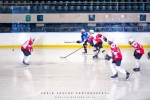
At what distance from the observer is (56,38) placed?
16.1 m

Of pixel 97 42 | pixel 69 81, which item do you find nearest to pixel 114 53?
pixel 69 81

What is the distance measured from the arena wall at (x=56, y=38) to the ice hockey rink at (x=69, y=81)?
4.31 metres

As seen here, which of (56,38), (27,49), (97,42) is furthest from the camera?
(56,38)

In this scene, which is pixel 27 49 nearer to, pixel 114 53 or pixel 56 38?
pixel 114 53

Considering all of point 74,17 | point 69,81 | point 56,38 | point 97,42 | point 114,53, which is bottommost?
point 69,81

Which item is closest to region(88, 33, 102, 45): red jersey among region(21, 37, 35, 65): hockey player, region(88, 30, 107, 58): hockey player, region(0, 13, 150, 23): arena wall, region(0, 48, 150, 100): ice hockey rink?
region(88, 30, 107, 58): hockey player

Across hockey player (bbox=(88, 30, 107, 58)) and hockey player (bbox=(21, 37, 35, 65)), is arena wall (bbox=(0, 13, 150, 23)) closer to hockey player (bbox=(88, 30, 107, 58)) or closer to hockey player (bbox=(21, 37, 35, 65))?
hockey player (bbox=(88, 30, 107, 58))

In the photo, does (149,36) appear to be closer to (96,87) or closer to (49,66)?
(49,66)

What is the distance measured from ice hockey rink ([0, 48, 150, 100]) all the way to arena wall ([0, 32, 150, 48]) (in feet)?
14.1

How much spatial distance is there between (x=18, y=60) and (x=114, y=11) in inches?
303

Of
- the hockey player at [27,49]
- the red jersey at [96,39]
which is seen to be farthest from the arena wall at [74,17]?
the hockey player at [27,49]

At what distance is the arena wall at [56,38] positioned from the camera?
1591 cm

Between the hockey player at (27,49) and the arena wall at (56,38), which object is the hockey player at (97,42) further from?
the arena wall at (56,38)

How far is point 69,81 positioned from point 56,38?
8.34 meters
